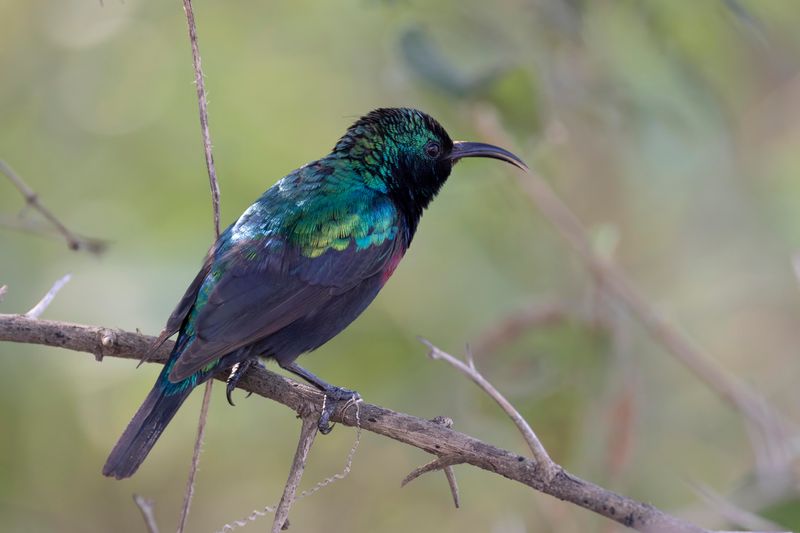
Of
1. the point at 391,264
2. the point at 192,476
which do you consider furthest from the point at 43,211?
the point at 391,264

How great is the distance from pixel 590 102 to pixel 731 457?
222 cm

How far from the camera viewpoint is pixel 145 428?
3551mm

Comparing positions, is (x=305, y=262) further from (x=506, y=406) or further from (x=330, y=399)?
(x=506, y=406)

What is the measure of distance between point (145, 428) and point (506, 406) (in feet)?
5.11

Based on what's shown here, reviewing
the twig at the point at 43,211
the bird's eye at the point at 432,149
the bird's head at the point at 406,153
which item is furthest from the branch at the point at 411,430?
the bird's eye at the point at 432,149

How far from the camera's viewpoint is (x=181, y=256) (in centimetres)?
502

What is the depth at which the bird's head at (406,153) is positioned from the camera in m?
4.43

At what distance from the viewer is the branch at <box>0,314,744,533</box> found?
2643mm

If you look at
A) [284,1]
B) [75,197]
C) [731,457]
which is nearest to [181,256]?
[75,197]

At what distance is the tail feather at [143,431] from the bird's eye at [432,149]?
1.55m

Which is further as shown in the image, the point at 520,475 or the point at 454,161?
the point at 454,161

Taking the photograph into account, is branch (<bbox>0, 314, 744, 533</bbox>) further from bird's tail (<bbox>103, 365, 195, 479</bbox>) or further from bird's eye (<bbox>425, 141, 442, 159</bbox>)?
bird's eye (<bbox>425, 141, 442, 159</bbox>)

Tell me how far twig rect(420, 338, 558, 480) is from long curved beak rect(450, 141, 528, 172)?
77.8 inches

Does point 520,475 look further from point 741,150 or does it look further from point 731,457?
point 741,150
